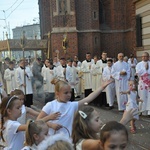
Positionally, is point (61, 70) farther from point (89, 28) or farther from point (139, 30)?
point (89, 28)

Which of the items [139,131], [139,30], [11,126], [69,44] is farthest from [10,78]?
[11,126]

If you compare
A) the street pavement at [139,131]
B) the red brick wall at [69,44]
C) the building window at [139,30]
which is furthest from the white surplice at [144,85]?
the red brick wall at [69,44]

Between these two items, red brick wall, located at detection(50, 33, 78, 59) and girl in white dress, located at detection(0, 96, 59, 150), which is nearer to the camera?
girl in white dress, located at detection(0, 96, 59, 150)

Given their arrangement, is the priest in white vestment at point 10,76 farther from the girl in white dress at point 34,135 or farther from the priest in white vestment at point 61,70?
the girl in white dress at point 34,135

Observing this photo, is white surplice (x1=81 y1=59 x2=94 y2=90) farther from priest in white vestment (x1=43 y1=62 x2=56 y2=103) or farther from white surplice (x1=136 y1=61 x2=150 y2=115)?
white surplice (x1=136 y1=61 x2=150 y2=115)

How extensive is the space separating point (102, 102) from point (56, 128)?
9.94 m

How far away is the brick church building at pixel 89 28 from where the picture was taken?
2278 cm

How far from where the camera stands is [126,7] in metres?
23.8

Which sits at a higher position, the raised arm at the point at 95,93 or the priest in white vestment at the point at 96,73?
the raised arm at the point at 95,93

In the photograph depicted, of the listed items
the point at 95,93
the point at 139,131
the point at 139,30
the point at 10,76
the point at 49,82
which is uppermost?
the point at 139,30

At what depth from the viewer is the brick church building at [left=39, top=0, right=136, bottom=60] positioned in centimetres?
2278

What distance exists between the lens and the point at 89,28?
23.3m

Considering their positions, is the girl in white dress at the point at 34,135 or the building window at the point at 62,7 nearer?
the girl in white dress at the point at 34,135

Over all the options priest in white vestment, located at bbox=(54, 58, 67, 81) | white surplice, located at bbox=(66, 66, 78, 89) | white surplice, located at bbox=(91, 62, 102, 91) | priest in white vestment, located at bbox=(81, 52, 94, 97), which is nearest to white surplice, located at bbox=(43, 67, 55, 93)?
priest in white vestment, located at bbox=(54, 58, 67, 81)
